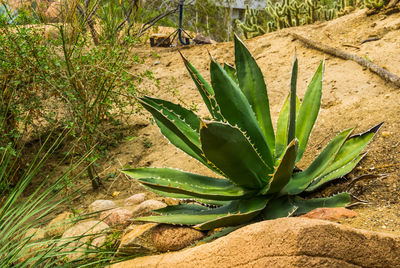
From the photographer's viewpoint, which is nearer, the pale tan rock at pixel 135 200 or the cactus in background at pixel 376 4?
the pale tan rock at pixel 135 200

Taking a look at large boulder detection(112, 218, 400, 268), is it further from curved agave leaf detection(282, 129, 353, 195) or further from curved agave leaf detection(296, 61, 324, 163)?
curved agave leaf detection(296, 61, 324, 163)

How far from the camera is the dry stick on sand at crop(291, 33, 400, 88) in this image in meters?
3.05

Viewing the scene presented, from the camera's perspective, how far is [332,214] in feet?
5.27

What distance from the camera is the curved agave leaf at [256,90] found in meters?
2.00

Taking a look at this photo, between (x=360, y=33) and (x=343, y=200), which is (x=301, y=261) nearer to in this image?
(x=343, y=200)

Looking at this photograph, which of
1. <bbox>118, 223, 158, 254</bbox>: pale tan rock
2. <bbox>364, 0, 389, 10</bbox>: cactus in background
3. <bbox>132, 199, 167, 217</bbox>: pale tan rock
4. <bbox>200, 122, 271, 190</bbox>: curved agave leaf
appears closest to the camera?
<bbox>200, 122, 271, 190</bbox>: curved agave leaf

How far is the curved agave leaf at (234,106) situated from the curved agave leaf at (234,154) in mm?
126

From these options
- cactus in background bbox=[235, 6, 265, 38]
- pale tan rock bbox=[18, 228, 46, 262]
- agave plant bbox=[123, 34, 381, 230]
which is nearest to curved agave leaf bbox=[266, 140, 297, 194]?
agave plant bbox=[123, 34, 381, 230]

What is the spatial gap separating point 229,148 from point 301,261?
0.56 meters

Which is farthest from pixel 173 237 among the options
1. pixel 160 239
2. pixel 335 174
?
pixel 335 174

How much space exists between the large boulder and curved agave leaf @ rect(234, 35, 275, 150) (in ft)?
2.62

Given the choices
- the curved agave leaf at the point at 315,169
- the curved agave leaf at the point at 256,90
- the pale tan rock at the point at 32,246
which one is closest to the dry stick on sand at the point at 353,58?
the curved agave leaf at the point at 315,169

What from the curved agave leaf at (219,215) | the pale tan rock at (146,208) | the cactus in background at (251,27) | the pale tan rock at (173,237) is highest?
the cactus in background at (251,27)

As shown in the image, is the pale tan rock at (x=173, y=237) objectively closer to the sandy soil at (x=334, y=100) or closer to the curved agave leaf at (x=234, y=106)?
the curved agave leaf at (x=234, y=106)
